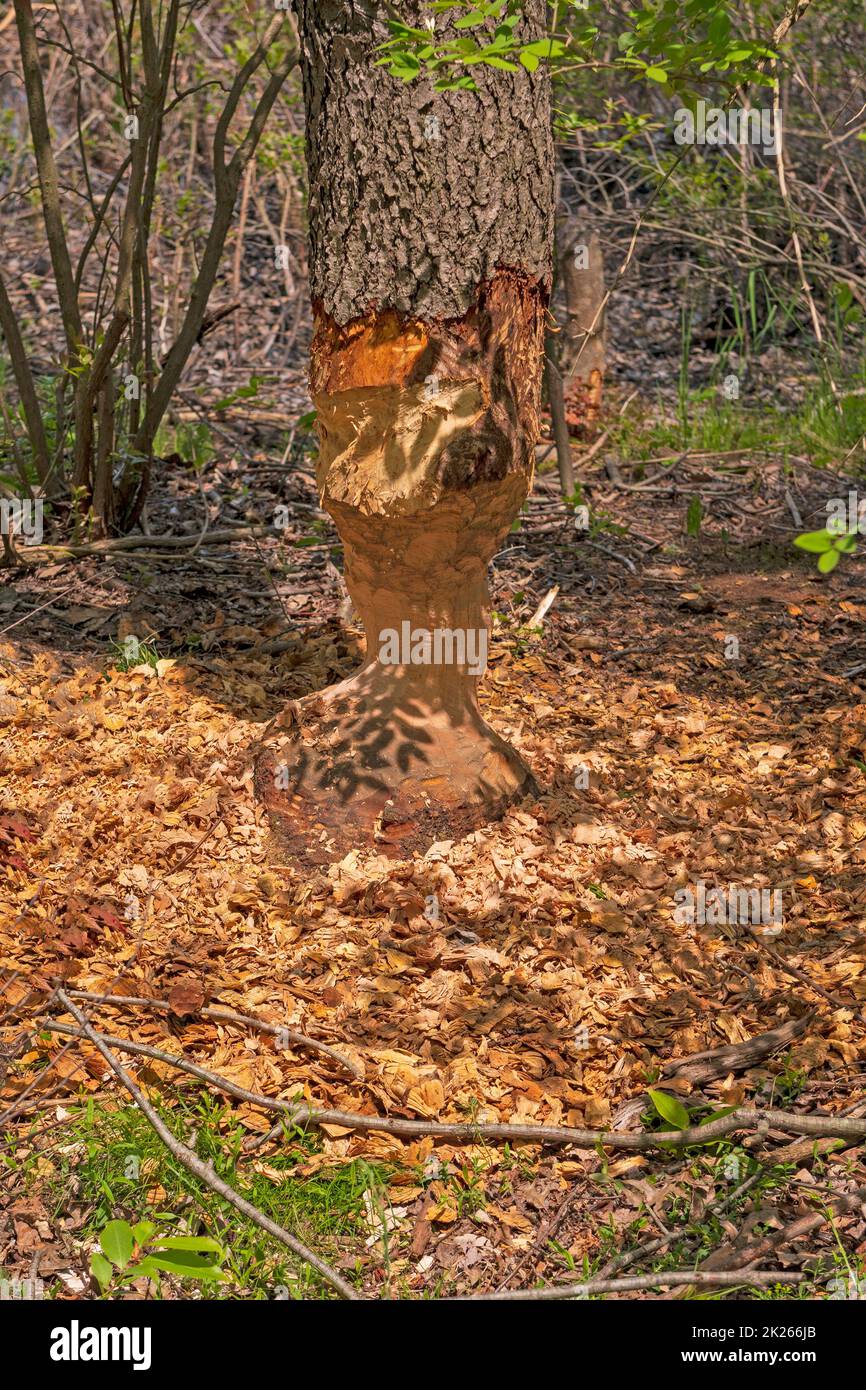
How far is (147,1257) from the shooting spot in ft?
6.75

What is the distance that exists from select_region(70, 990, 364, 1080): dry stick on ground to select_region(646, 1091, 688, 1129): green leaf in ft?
1.93

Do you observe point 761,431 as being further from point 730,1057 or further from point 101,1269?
point 101,1269

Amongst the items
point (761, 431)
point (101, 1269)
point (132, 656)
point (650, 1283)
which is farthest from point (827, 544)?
point (761, 431)

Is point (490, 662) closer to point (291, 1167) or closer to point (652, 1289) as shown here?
point (291, 1167)

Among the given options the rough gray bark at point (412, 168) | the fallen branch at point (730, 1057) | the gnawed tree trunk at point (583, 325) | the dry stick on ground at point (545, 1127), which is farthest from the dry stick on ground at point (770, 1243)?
the gnawed tree trunk at point (583, 325)

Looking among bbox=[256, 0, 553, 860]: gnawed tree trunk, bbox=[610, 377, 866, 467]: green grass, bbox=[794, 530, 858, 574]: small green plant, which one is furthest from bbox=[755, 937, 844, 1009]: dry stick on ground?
bbox=[610, 377, 866, 467]: green grass

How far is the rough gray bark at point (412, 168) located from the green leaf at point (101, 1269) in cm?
201

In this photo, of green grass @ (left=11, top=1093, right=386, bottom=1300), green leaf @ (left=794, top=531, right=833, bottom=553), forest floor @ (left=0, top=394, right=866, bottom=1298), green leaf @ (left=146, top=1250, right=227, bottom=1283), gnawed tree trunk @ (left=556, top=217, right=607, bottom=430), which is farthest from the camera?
gnawed tree trunk @ (left=556, top=217, right=607, bottom=430)

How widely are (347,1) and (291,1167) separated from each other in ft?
7.89

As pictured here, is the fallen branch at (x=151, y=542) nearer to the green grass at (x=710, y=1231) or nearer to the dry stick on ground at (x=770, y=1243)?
the green grass at (x=710, y=1231)

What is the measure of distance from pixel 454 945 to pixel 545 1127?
1.99ft

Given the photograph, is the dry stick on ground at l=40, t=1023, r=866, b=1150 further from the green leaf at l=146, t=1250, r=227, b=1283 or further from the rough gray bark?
the rough gray bark

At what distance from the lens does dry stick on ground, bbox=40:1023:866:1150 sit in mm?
2414

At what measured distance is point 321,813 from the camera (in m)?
3.33
